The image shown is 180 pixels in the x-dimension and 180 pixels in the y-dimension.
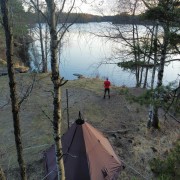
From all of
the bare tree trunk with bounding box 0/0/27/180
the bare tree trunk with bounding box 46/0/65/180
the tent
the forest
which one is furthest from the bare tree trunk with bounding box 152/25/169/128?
the bare tree trunk with bounding box 0/0/27/180

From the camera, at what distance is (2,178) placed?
15.9 ft

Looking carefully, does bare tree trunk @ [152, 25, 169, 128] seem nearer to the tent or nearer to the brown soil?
the brown soil

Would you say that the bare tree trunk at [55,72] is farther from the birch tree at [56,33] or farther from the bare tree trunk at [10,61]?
the bare tree trunk at [10,61]

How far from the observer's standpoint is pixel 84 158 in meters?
6.59

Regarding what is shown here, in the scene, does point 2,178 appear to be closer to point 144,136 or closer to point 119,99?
point 144,136

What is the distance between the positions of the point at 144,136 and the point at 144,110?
2737mm

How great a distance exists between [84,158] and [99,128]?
396 centimetres

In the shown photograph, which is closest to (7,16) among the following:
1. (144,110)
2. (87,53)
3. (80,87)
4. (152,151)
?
(152,151)

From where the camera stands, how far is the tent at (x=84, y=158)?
6.54 meters

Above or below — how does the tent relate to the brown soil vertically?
above

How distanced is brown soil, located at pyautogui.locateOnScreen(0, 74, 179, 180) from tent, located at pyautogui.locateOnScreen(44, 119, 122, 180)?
86 centimetres

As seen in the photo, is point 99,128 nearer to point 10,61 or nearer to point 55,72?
point 10,61

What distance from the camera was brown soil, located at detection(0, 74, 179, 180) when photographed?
8047mm

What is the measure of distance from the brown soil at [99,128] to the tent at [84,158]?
0.86 metres
